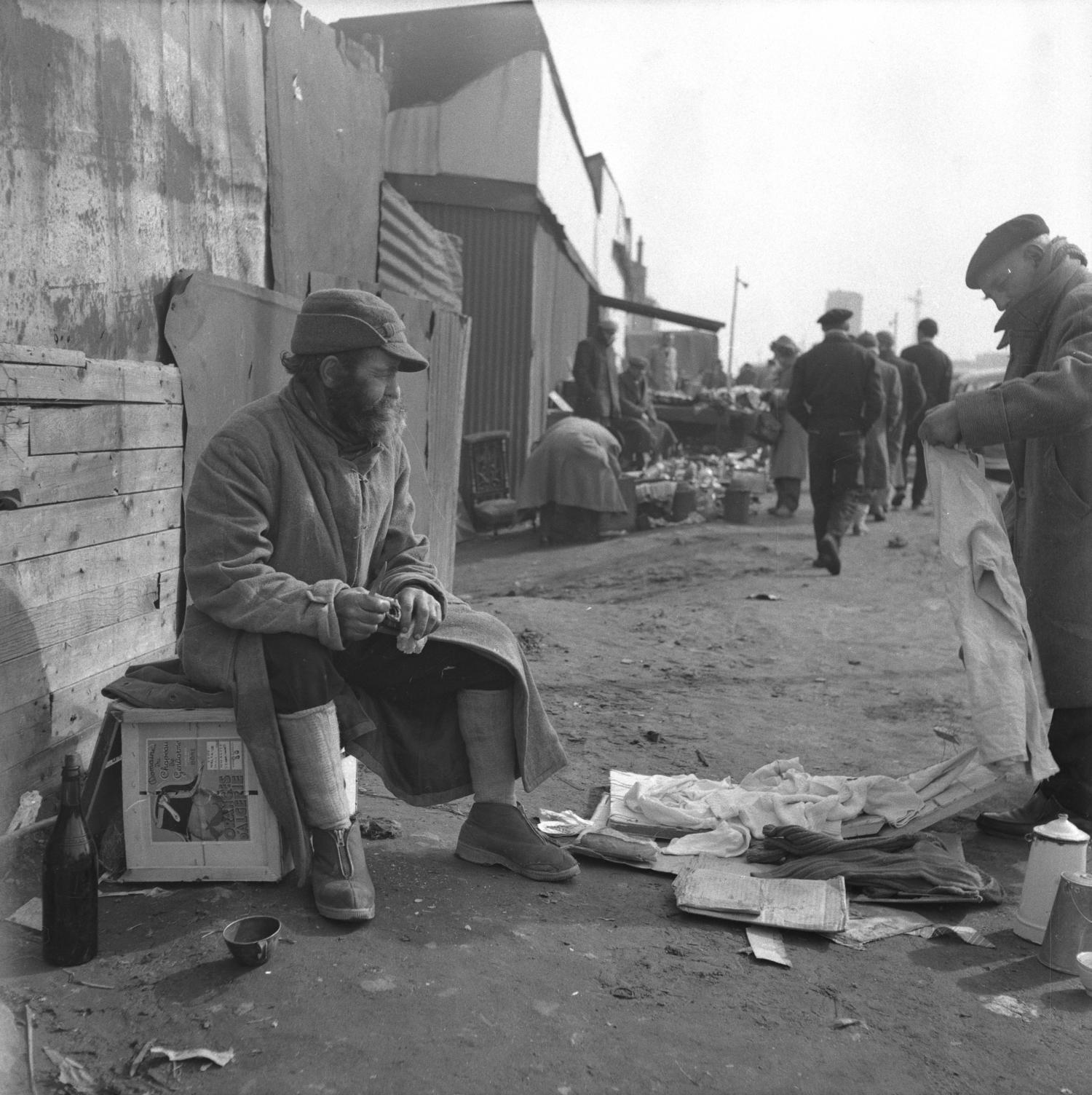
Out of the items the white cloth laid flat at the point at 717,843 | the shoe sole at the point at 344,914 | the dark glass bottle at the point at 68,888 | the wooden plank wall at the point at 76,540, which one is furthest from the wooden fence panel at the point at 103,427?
the white cloth laid flat at the point at 717,843

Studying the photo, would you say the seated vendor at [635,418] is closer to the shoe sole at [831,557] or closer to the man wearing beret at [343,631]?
the shoe sole at [831,557]

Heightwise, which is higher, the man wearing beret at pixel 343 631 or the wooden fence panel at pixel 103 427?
the wooden fence panel at pixel 103 427

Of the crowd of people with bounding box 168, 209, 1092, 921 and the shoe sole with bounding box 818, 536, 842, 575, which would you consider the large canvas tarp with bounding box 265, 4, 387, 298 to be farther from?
the shoe sole with bounding box 818, 536, 842, 575

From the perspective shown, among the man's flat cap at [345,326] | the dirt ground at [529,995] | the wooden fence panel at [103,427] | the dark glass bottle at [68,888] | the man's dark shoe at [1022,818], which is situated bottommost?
the dirt ground at [529,995]

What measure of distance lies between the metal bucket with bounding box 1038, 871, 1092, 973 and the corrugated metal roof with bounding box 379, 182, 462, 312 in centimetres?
484

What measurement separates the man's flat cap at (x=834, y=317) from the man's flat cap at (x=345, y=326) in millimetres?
7643

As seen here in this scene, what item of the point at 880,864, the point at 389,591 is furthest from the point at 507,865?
the point at 880,864

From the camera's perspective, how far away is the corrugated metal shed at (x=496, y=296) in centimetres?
1370

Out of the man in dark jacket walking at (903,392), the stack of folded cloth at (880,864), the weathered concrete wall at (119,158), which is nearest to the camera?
the weathered concrete wall at (119,158)

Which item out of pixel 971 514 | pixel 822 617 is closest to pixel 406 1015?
pixel 971 514

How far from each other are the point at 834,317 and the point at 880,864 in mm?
7560

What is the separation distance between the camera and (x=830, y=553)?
32.9 ft

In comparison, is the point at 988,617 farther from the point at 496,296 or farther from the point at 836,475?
the point at 496,296

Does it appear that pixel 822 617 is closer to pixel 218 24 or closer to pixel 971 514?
pixel 971 514
